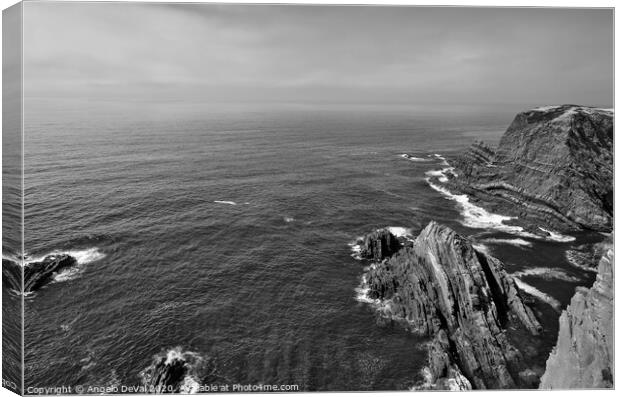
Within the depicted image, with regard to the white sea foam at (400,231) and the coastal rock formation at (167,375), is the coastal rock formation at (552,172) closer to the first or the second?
the white sea foam at (400,231)

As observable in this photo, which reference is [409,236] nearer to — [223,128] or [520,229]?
[520,229]

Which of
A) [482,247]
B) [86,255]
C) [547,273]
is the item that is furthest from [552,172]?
[86,255]

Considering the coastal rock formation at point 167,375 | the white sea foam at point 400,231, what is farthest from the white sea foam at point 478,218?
the coastal rock formation at point 167,375

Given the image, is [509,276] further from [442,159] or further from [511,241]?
[442,159]

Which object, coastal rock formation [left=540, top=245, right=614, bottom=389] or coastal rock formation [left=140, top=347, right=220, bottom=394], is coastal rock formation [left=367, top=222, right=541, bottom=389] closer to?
coastal rock formation [left=540, top=245, right=614, bottom=389]

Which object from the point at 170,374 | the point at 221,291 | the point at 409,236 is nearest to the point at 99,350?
the point at 170,374

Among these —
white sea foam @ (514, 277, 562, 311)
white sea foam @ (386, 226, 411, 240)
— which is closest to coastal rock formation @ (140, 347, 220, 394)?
white sea foam @ (386, 226, 411, 240)
